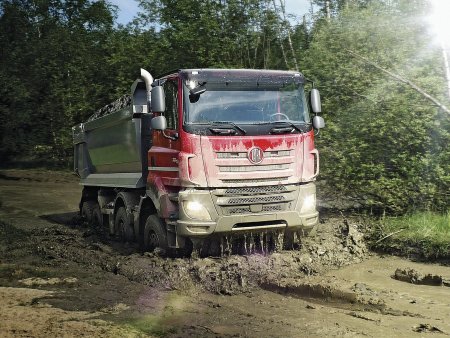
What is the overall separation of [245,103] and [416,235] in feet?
12.5

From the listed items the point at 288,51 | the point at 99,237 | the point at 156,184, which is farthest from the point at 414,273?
the point at 288,51

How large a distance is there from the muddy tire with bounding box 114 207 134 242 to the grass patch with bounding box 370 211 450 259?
4.25 meters

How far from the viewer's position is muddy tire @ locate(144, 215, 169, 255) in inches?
312

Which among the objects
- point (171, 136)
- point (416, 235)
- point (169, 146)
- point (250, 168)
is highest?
point (171, 136)

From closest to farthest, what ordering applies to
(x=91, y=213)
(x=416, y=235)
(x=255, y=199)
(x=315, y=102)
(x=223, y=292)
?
1. (x=223, y=292)
2. (x=255, y=199)
3. (x=315, y=102)
4. (x=416, y=235)
5. (x=91, y=213)

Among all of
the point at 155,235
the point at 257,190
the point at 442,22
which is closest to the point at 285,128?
the point at 257,190

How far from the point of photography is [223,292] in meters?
6.66

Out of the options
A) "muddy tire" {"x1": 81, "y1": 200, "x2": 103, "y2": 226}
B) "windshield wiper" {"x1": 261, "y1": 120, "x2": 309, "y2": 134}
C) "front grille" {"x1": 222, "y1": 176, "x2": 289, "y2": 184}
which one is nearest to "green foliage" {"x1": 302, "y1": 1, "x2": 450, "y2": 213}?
"windshield wiper" {"x1": 261, "y1": 120, "x2": 309, "y2": 134}

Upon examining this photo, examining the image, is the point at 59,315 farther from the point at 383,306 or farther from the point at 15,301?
the point at 383,306

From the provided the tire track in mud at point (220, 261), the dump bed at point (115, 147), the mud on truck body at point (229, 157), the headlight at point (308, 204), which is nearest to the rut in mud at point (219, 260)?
the tire track in mud at point (220, 261)

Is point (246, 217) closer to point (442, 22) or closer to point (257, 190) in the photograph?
point (257, 190)

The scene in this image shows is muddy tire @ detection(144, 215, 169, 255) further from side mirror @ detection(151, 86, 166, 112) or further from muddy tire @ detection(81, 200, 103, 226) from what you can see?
muddy tire @ detection(81, 200, 103, 226)

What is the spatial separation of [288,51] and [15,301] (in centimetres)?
1854

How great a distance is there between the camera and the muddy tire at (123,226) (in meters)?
9.49
